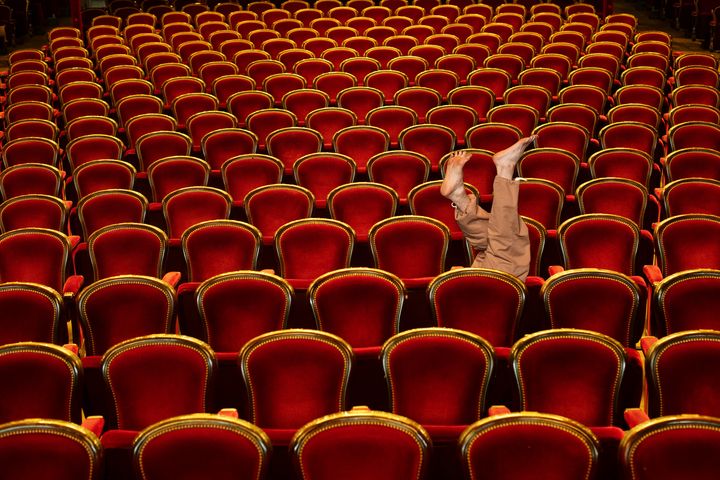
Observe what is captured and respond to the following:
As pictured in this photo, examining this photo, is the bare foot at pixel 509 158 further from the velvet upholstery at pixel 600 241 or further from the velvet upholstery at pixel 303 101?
the velvet upholstery at pixel 303 101

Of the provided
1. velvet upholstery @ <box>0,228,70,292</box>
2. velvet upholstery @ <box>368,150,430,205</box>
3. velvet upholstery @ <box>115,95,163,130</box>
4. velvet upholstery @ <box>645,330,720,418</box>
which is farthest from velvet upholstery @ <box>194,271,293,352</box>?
velvet upholstery @ <box>115,95,163,130</box>

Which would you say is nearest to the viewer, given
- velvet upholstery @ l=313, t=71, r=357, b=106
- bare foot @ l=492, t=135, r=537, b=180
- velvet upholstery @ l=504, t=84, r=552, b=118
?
bare foot @ l=492, t=135, r=537, b=180

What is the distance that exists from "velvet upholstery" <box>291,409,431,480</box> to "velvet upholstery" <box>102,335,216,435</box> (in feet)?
2.27

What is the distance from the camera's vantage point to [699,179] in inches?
180

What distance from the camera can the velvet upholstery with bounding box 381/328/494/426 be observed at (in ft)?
9.55

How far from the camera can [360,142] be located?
5.59 meters

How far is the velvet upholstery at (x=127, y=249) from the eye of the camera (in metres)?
4.11

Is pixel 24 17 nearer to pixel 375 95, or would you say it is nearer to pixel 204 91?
pixel 204 91

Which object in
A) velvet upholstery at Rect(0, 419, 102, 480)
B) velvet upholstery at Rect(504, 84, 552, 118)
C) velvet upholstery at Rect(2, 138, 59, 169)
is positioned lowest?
velvet upholstery at Rect(2, 138, 59, 169)

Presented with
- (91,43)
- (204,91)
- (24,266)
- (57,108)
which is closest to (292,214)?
(24,266)

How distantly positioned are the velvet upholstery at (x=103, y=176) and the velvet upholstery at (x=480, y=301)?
2.40m

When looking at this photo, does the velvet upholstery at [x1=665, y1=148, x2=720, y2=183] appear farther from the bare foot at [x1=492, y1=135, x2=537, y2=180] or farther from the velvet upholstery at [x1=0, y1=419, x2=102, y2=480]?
the velvet upholstery at [x1=0, y1=419, x2=102, y2=480]

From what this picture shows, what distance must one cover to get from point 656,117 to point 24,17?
27.8 feet

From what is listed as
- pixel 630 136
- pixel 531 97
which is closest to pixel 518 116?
pixel 531 97
